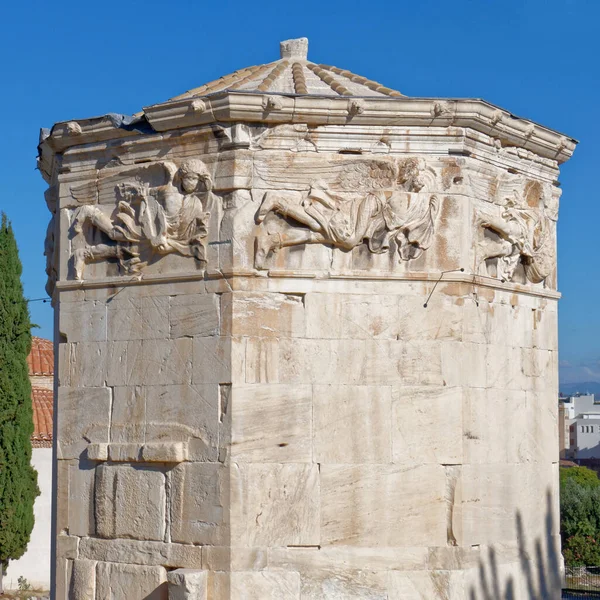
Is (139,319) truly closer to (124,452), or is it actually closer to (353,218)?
(124,452)

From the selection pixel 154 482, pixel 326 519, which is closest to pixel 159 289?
pixel 154 482

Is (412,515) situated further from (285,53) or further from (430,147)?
(285,53)

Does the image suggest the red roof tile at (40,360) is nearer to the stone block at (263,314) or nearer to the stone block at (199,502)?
the stone block at (199,502)

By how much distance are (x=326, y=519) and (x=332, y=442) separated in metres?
0.51

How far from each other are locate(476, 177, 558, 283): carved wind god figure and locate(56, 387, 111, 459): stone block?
292cm

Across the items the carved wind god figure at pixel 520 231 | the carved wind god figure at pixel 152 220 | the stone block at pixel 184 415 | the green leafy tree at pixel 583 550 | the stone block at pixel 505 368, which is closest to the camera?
the stone block at pixel 184 415

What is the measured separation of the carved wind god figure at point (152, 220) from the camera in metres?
7.34

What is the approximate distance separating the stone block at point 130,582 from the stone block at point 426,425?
1.82 metres

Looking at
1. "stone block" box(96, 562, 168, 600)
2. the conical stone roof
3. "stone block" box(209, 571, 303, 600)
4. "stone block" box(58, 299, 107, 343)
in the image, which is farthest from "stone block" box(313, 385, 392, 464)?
the conical stone roof

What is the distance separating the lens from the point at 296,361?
716 cm

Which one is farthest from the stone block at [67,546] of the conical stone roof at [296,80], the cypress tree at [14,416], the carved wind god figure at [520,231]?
the cypress tree at [14,416]

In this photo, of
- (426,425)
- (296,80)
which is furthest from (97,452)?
(296,80)

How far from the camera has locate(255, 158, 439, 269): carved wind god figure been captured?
284 inches

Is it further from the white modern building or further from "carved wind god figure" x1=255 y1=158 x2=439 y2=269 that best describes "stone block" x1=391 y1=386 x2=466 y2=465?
the white modern building
